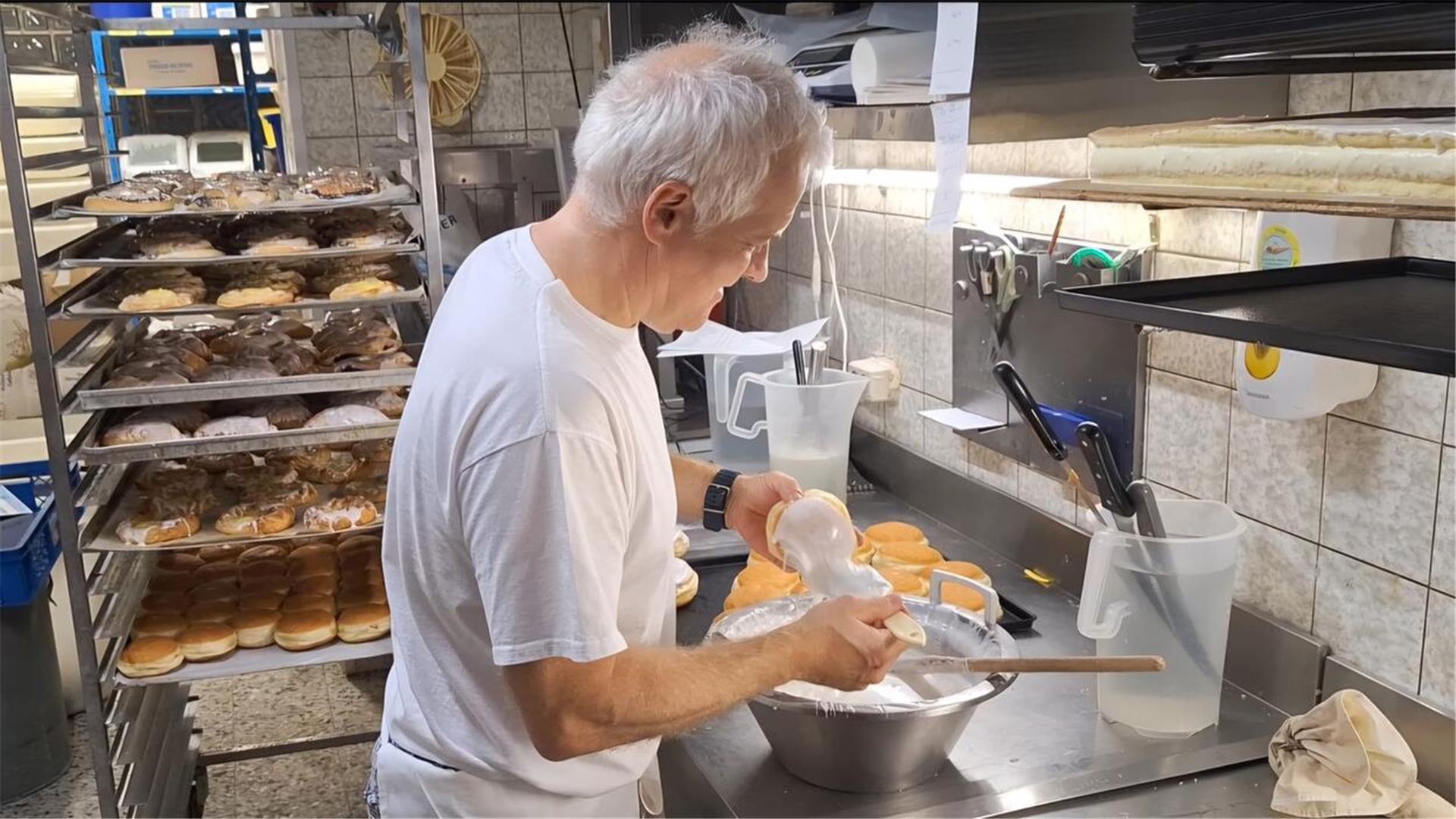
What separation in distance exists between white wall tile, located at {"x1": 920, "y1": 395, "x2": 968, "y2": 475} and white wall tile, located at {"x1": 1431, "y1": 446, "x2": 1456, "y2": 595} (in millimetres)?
997

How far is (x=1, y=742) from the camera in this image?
9.05ft

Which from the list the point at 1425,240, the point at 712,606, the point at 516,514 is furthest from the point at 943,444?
the point at 516,514

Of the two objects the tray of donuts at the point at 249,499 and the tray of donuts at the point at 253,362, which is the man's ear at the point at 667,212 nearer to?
the tray of donuts at the point at 253,362

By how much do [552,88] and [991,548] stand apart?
10.6 feet

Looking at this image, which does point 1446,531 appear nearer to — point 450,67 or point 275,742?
point 275,742

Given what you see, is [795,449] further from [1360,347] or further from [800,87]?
[1360,347]

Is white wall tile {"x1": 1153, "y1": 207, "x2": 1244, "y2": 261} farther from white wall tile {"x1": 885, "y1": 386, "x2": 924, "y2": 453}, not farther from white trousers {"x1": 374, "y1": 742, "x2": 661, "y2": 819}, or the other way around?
white trousers {"x1": 374, "y1": 742, "x2": 661, "y2": 819}

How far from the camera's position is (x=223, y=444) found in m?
2.10

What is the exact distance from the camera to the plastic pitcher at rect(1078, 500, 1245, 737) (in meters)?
1.41

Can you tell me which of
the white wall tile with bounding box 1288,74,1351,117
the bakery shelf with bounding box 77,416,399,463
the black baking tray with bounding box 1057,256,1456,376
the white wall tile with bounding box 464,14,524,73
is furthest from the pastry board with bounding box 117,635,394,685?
the white wall tile with bounding box 464,14,524,73

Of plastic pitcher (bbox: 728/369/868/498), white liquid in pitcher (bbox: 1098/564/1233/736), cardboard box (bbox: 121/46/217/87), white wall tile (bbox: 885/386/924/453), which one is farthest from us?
cardboard box (bbox: 121/46/217/87)

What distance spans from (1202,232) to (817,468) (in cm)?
94

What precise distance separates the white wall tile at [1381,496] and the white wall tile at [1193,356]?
0.18m

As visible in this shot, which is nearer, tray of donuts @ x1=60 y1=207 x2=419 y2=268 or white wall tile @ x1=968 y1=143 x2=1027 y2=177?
white wall tile @ x1=968 y1=143 x2=1027 y2=177
